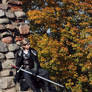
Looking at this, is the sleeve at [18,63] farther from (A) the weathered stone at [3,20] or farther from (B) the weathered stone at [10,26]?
(A) the weathered stone at [3,20]

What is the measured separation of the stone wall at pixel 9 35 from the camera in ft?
17.4

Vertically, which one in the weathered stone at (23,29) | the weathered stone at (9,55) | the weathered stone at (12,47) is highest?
the weathered stone at (23,29)

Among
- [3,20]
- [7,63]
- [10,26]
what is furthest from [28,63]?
[3,20]

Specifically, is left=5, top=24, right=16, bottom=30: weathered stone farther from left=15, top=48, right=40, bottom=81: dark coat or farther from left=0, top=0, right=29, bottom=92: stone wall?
left=15, top=48, right=40, bottom=81: dark coat

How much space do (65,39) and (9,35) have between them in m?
8.06

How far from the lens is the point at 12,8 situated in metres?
6.22

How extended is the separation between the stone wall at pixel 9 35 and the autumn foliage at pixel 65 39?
5789mm

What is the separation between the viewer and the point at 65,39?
13469mm

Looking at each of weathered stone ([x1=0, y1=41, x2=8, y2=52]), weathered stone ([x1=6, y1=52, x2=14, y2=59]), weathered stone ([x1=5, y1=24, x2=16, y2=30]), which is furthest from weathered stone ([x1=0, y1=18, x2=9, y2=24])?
weathered stone ([x1=6, y1=52, x2=14, y2=59])

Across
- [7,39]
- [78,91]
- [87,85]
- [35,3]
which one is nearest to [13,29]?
[7,39]

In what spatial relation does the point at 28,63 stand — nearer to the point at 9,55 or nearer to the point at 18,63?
the point at 18,63

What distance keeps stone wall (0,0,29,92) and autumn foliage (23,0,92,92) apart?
579 centimetres

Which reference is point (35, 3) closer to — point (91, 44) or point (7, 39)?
point (91, 44)

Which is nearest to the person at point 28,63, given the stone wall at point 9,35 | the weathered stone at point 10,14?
the stone wall at point 9,35
